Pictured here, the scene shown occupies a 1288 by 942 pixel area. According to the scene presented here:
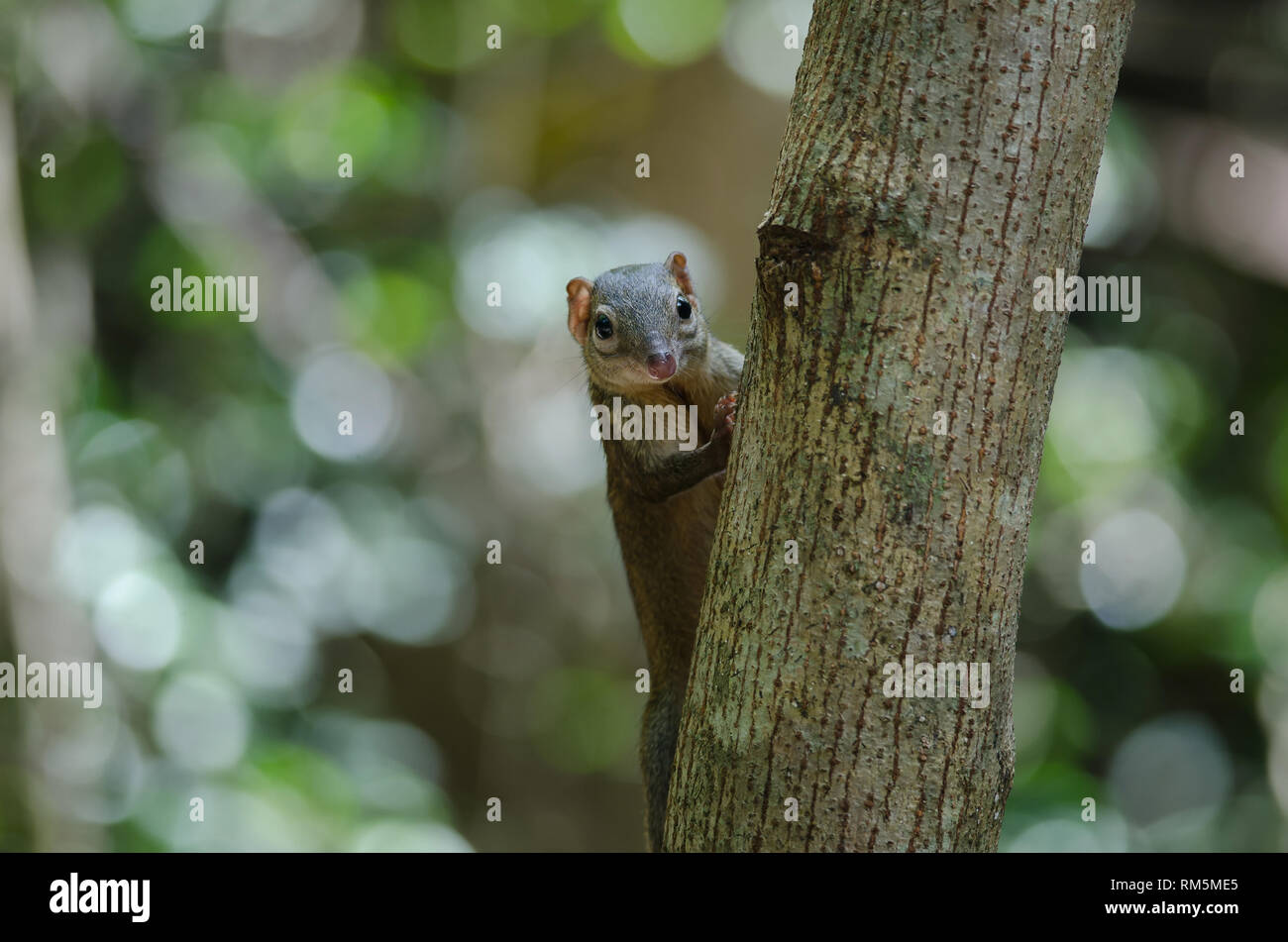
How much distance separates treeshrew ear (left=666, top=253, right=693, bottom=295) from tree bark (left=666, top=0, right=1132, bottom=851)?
7.35 feet

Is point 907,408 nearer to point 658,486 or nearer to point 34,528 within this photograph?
point 658,486

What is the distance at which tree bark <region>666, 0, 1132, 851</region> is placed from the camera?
217cm

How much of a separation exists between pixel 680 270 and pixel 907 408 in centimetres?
246

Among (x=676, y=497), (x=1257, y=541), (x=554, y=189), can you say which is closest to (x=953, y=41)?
(x=676, y=497)

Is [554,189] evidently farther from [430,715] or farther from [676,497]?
[676,497]

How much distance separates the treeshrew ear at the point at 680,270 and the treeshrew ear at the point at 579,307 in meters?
0.30

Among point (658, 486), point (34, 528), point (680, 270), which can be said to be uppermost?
point (680, 270)

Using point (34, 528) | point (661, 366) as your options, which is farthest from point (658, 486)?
point (34, 528)

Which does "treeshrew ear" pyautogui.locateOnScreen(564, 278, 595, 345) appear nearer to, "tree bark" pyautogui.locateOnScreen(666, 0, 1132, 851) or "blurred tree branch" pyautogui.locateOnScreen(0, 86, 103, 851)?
"tree bark" pyautogui.locateOnScreen(666, 0, 1132, 851)

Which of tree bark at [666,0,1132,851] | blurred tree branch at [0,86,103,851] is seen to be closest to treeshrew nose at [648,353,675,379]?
tree bark at [666,0,1132,851]

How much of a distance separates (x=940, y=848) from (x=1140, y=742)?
553 cm

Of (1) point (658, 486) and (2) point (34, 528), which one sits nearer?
(1) point (658, 486)

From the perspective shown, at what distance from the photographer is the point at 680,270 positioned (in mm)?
4523

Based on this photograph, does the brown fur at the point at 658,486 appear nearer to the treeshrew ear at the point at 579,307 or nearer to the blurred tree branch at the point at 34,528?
the treeshrew ear at the point at 579,307
